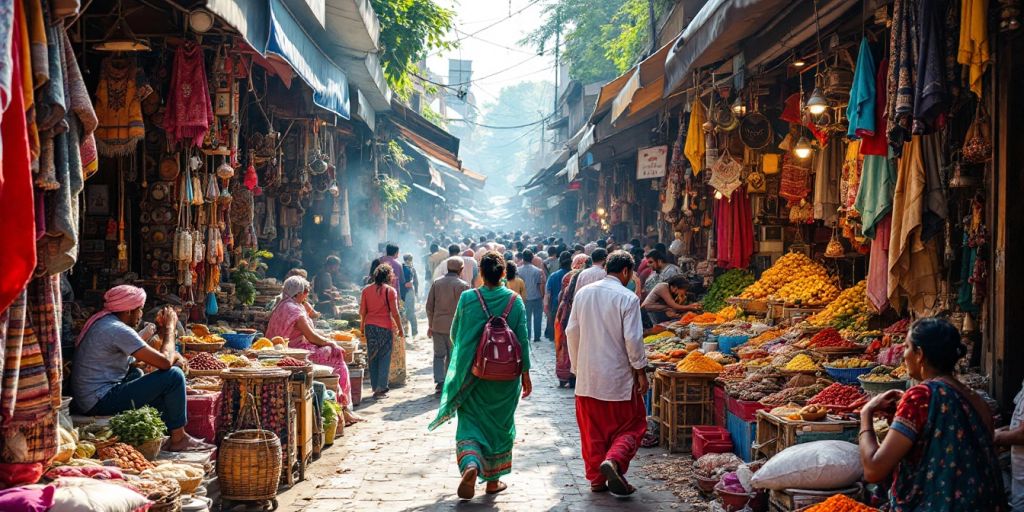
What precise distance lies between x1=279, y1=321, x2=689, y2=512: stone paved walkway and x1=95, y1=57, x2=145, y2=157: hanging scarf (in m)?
3.25

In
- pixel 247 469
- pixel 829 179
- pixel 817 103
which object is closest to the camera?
pixel 247 469

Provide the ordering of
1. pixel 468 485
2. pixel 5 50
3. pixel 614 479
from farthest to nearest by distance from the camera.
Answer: pixel 614 479 → pixel 468 485 → pixel 5 50

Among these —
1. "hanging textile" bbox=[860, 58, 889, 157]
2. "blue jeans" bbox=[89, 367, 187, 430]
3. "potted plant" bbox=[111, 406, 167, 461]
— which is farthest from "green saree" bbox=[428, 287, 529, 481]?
"hanging textile" bbox=[860, 58, 889, 157]

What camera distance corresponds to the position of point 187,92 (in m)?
8.67

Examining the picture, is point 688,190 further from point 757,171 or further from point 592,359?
point 592,359

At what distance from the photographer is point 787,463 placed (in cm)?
575

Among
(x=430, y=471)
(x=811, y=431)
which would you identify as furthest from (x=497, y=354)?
(x=811, y=431)

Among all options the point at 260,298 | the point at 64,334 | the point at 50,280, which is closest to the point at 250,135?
the point at 260,298

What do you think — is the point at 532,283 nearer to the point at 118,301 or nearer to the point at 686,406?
the point at 686,406

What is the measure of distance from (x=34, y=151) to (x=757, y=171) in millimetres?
9918

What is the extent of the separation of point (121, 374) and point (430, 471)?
2.79 meters

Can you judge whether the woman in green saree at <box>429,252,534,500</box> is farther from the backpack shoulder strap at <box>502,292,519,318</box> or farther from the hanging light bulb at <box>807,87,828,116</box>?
the hanging light bulb at <box>807,87,828,116</box>

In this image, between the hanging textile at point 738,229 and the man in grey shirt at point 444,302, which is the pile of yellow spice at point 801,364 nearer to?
the man in grey shirt at point 444,302

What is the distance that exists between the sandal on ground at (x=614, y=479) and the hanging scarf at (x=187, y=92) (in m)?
4.90
